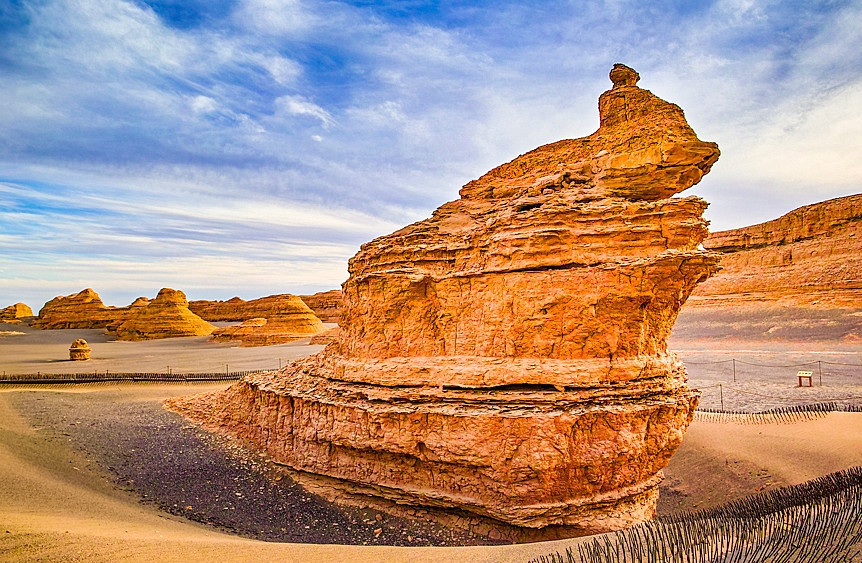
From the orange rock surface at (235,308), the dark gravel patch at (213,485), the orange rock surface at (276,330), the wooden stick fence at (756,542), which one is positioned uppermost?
the orange rock surface at (235,308)

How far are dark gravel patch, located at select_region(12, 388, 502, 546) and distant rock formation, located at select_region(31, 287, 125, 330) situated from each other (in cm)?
5674

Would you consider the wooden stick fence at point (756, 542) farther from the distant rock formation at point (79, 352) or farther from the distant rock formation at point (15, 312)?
the distant rock formation at point (15, 312)

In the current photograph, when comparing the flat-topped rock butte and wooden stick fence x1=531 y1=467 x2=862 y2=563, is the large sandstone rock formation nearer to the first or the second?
the flat-topped rock butte

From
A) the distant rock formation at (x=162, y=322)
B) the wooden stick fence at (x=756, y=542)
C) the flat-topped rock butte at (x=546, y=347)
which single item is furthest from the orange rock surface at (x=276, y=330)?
the wooden stick fence at (x=756, y=542)

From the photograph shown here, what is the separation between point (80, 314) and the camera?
6375 cm

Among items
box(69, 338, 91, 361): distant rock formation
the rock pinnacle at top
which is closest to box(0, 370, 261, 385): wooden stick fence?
box(69, 338, 91, 361): distant rock formation

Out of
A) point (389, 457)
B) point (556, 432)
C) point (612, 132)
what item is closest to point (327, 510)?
point (389, 457)

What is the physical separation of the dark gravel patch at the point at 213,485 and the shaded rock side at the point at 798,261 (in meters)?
42.1

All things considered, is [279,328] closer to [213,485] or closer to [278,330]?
[278,330]

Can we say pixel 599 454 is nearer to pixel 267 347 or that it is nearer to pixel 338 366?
pixel 338 366

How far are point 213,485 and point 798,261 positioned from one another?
52.2m

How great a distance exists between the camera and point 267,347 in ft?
137

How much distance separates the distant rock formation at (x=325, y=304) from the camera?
73231 mm

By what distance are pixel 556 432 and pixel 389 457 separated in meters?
3.47
